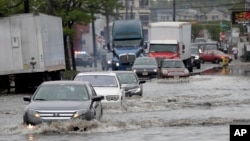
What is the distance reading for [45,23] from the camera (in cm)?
3978

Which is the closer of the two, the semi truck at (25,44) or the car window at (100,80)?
the car window at (100,80)

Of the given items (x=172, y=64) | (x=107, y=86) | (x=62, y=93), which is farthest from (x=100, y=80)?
(x=172, y=64)

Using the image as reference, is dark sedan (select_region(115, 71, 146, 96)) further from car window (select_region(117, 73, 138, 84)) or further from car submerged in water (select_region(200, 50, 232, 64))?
car submerged in water (select_region(200, 50, 232, 64))

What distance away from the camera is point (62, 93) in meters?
20.8

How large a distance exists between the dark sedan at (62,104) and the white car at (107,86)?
190 inches

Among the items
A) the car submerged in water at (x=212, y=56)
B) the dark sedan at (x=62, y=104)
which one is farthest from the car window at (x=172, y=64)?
the dark sedan at (x=62, y=104)

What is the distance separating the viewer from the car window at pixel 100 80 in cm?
2697

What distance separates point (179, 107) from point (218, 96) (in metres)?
7.11

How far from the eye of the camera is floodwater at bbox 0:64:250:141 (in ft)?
62.3

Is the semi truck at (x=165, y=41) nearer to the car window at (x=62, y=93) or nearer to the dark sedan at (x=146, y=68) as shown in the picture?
the dark sedan at (x=146, y=68)

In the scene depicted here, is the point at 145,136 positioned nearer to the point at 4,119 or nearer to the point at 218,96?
the point at 4,119

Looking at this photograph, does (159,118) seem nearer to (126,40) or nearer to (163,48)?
(163,48)

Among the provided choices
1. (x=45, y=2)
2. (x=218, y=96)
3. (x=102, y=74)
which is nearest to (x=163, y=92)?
(x=218, y=96)

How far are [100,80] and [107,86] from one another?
0.46 metres
